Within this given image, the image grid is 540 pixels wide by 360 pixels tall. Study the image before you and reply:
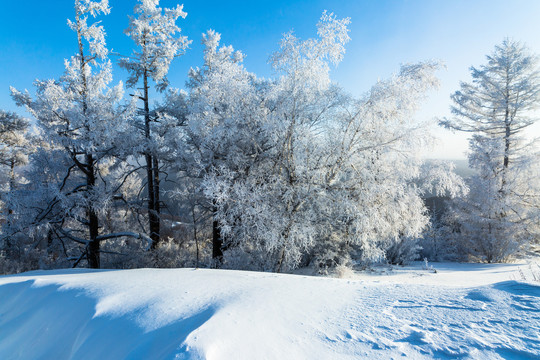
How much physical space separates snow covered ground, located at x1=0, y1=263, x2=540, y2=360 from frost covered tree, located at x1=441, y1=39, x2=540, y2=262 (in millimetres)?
13013

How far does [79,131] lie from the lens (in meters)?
9.23

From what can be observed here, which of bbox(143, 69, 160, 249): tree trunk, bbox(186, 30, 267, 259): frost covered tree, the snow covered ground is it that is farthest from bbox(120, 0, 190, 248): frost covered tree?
the snow covered ground

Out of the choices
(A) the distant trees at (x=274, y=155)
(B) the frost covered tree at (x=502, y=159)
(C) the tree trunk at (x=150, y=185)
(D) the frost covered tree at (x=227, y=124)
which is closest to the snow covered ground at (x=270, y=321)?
(A) the distant trees at (x=274, y=155)

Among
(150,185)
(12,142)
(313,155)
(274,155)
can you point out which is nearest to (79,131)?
(150,185)

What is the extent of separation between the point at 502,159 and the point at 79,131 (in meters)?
19.6

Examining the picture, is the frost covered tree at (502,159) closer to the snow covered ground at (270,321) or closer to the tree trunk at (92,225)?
the snow covered ground at (270,321)

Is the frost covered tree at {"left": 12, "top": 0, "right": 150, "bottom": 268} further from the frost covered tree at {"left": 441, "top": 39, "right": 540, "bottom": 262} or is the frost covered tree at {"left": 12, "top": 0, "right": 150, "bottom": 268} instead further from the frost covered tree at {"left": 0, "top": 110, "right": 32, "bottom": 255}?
the frost covered tree at {"left": 441, "top": 39, "right": 540, "bottom": 262}

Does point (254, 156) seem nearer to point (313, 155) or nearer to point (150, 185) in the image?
point (313, 155)

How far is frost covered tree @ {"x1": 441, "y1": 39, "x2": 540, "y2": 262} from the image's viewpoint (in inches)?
507

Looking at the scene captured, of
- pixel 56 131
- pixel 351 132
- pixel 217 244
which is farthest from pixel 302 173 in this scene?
pixel 56 131

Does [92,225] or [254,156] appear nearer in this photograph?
[254,156]

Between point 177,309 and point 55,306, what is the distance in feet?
6.30

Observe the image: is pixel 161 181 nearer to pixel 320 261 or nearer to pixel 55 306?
pixel 320 261

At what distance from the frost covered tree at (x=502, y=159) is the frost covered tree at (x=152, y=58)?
15532mm
